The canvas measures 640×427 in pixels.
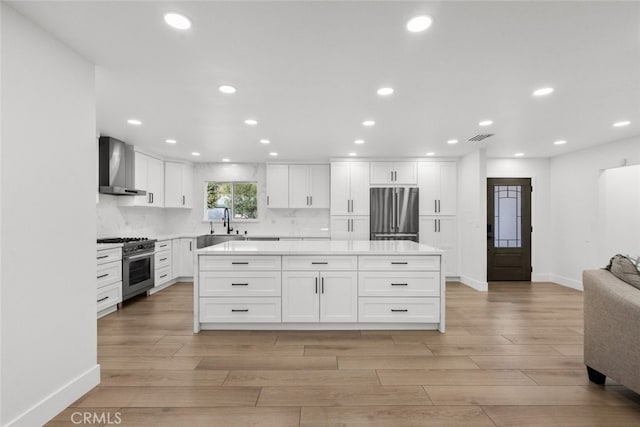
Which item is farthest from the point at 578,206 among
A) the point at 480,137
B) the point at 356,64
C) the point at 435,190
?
the point at 356,64

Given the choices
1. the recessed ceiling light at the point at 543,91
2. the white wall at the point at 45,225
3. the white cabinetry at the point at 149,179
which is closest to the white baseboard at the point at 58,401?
the white wall at the point at 45,225

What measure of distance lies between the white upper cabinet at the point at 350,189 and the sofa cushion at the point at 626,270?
3.90 m

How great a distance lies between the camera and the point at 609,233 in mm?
5117

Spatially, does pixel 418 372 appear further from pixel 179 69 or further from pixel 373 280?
pixel 179 69

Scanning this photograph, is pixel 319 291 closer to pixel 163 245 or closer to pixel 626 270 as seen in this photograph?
pixel 626 270

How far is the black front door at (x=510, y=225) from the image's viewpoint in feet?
20.2

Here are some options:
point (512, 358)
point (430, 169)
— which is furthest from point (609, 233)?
point (512, 358)

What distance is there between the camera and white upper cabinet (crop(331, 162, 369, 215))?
6.03 meters

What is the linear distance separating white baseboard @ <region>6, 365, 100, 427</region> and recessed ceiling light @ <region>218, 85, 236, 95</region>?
2387mm

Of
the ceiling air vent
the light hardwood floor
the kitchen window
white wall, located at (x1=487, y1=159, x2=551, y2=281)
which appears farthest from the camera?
→ the kitchen window

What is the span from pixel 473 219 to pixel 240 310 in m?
4.26

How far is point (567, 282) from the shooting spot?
5746 mm

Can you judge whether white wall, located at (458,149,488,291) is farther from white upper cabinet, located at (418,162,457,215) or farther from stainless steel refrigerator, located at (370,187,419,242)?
stainless steel refrigerator, located at (370,187,419,242)

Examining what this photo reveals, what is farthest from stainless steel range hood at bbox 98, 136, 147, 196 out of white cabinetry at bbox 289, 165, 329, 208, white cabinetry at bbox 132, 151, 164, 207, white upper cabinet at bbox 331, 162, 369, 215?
white upper cabinet at bbox 331, 162, 369, 215
